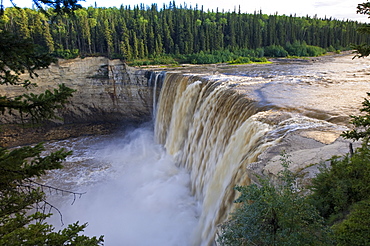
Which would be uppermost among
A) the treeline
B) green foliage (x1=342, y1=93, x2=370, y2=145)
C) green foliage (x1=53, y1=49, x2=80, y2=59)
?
the treeline

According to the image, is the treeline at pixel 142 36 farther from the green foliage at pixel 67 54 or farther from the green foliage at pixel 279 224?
the green foliage at pixel 279 224

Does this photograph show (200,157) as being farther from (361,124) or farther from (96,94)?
(96,94)

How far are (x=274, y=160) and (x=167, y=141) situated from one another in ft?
44.6

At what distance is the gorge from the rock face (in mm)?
4046

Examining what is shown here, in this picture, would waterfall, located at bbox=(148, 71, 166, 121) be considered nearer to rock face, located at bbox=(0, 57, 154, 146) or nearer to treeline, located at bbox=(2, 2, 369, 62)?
rock face, located at bbox=(0, 57, 154, 146)

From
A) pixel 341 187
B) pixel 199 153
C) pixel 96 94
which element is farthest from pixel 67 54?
pixel 341 187

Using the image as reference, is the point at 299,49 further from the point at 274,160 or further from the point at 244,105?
the point at 274,160

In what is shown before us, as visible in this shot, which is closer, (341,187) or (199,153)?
(341,187)

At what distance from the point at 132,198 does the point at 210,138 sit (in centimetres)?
506

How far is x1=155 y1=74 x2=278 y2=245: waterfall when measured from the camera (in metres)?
7.81

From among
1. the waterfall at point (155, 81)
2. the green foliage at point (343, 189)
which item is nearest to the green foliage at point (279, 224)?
the green foliage at point (343, 189)

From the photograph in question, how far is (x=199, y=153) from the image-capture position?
13.0 metres

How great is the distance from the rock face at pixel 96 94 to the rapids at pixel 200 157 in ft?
27.4

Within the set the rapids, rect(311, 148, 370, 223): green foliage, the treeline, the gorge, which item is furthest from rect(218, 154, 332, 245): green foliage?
the treeline
